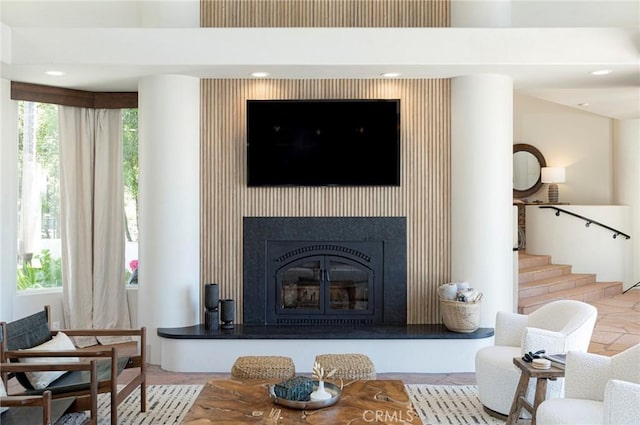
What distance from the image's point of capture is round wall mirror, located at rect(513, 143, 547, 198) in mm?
9406

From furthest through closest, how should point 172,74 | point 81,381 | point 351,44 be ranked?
point 172,74
point 351,44
point 81,381

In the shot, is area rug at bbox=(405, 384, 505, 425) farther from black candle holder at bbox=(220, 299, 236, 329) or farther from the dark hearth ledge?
black candle holder at bbox=(220, 299, 236, 329)

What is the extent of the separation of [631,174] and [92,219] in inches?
290

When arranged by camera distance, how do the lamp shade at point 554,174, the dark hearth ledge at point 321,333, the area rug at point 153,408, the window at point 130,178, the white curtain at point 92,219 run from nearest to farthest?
the area rug at point 153,408
the dark hearth ledge at point 321,333
the white curtain at point 92,219
the window at point 130,178
the lamp shade at point 554,174

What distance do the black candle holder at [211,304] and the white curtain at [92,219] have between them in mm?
1452

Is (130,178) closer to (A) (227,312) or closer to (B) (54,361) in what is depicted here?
(A) (227,312)

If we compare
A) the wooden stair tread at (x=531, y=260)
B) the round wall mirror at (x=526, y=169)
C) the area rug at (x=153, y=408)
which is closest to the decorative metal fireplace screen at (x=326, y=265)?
the area rug at (x=153, y=408)

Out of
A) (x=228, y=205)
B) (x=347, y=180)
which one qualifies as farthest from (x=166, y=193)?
(x=347, y=180)

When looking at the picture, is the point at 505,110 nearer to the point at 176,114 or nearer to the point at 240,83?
the point at 240,83

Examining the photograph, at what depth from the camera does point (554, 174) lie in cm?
905

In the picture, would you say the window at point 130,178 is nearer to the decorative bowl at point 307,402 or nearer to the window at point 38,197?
the window at point 38,197

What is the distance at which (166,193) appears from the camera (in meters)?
5.23

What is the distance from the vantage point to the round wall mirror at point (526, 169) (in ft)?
30.9

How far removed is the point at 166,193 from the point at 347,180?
1591 mm
